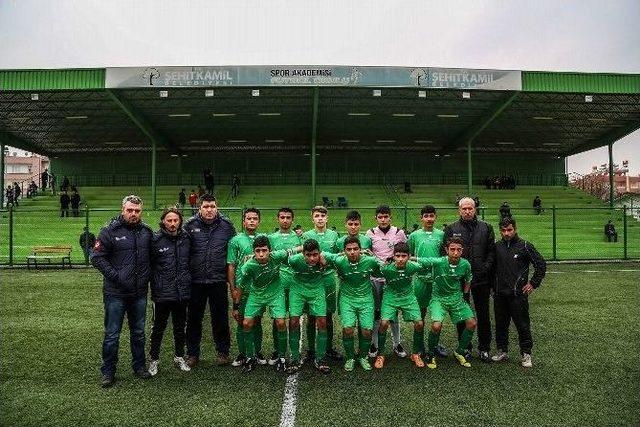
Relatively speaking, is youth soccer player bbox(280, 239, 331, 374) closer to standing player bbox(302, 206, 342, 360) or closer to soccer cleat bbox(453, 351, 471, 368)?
standing player bbox(302, 206, 342, 360)

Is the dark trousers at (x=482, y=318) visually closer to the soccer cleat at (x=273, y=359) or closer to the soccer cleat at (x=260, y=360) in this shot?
the soccer cleat at (x=273, y=359)

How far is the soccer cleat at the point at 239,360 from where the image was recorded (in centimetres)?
579

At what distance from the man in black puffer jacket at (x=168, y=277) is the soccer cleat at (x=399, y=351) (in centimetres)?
274

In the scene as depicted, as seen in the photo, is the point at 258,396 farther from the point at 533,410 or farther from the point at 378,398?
the point at 533,410

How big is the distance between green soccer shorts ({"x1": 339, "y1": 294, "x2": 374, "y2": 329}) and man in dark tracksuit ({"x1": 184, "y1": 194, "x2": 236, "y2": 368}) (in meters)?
1.52

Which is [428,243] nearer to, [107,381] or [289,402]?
[289,402]

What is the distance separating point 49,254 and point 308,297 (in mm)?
12858

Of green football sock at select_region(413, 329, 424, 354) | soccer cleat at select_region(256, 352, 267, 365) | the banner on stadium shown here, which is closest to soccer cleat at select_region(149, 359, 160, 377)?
soccer cleat at select_region(256, 352, 267, 365)

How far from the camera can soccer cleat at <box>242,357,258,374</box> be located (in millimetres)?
5578

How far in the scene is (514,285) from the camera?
5.79 metres

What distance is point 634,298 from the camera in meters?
9.92

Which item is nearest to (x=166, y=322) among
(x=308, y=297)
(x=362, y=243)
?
(x=308, y=297)

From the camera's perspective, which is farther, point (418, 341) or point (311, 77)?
point (311, 77)

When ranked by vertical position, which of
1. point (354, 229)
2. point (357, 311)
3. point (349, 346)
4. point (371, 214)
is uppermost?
point (371, 214)
